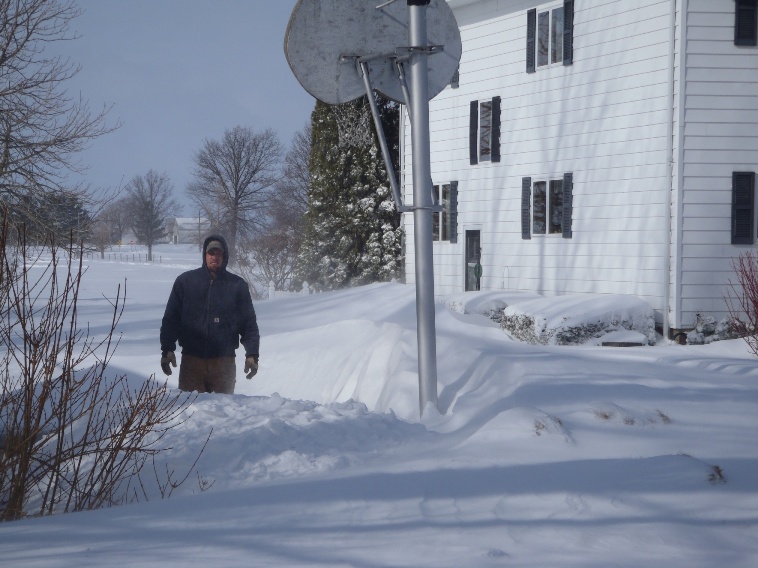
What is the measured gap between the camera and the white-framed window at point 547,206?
18.7m

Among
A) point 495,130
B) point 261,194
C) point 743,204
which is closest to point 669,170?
point 743,204

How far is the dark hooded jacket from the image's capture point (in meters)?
7.97

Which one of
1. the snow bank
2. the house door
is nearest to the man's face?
the snow bank

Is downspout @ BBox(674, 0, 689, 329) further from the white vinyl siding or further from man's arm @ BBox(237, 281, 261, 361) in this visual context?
man's arm @ BBox(237, 281, 261, 361)

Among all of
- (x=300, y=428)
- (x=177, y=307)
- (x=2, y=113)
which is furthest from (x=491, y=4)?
(x=300, y=428)

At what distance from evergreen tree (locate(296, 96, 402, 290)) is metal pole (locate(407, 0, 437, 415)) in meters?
21.8

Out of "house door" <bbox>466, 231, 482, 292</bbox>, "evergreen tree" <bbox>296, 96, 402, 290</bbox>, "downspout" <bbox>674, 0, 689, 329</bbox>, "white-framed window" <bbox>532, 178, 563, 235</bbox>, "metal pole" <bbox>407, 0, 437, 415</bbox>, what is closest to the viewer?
"metal pole" <bbox>407, 0, 437, 415</bbox>

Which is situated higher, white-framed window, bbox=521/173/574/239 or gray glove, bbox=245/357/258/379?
white-framed window, bbox=521/173/574/239

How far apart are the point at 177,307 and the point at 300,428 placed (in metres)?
2.34

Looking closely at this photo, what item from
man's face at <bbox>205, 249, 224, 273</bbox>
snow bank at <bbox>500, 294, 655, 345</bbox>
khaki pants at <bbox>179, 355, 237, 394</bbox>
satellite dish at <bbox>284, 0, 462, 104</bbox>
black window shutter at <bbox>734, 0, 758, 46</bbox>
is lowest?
snow bank at <bbox>500, 294, 655, 345</bbox>

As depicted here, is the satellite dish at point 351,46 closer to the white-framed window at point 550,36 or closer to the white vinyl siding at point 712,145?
the white vinyl siding at point 712,145

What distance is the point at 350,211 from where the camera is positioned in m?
29.6

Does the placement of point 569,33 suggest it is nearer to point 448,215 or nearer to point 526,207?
point 526,207

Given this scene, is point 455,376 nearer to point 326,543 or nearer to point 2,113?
point 326,543
